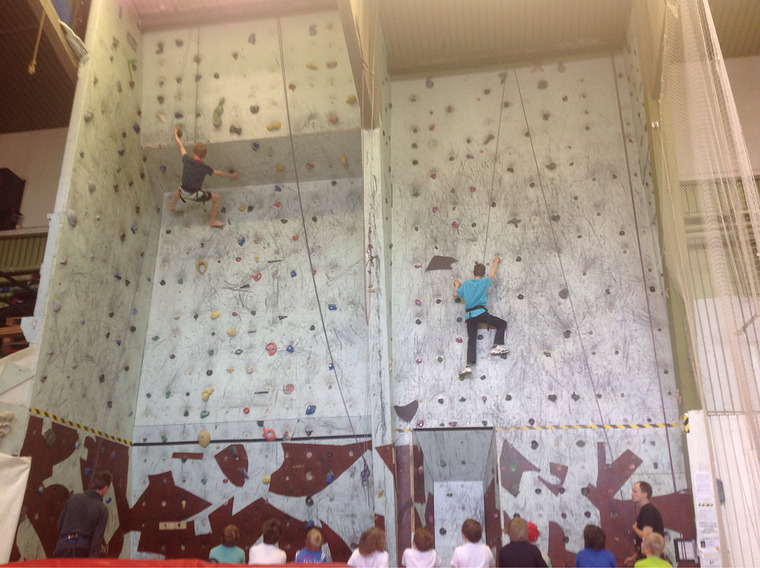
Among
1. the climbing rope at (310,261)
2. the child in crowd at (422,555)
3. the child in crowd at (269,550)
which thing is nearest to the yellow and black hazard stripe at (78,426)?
the climbing rope at (310,261)

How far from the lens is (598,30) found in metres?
7.03

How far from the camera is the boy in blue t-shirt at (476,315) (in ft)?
19.5

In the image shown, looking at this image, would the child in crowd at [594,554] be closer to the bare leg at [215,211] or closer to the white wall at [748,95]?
the white wall at [748,95]

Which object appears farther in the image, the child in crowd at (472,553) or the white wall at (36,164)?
the white wall at (36,164)

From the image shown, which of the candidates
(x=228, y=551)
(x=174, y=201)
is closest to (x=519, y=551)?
(x=228, y=551)

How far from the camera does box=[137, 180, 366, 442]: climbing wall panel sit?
20.2ft

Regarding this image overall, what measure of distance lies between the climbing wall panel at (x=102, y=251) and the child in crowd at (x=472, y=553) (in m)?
3.26

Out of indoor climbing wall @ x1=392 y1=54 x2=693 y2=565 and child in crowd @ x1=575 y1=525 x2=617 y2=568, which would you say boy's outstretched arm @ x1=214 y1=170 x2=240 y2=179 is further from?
child in crowd @ x1=575 y1=525 x2=617 y2=568

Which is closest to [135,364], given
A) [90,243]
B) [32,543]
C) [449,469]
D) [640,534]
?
[90,243]

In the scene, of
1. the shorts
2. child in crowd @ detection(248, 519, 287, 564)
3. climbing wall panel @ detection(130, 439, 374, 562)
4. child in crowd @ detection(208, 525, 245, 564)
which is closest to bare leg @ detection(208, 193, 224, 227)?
the shorts

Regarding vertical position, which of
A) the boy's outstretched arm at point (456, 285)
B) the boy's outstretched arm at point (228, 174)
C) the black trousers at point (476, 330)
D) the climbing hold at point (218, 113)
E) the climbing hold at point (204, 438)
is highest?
the climbing hold at point (218, 113)

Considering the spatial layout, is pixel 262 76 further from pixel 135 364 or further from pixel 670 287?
pixel 670 287

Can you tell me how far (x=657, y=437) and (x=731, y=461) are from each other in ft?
2.25

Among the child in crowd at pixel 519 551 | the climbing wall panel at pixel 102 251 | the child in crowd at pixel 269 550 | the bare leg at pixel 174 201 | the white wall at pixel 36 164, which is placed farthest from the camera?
the white wall at pixel 36 164
